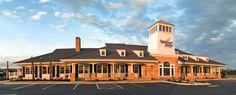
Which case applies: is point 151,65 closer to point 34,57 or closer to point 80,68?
point 80,68

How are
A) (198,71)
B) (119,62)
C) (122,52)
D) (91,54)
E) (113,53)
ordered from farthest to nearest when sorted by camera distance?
1. (198,71)
2. (122,52)
3. (113,53)
4. (91,54)
5. (119,62)

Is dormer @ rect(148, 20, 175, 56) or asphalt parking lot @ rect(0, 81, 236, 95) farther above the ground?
dormer @ rect(148, 20, 175, 56)

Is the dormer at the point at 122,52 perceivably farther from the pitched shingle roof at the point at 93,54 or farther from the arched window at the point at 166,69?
the arched window at the point at 166,69

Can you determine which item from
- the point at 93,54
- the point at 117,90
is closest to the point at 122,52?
the point at 93,54

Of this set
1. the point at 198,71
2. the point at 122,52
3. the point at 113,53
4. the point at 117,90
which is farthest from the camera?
the point at 198,71

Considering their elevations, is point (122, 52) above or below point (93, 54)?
above

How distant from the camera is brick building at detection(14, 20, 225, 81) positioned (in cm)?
4375

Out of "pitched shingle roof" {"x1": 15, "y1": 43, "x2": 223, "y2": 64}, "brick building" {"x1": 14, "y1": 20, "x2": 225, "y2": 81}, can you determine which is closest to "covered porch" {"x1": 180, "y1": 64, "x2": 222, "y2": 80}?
"brick building" {"x1": 14, "y1": 20, "x2": 225, "y2": 81}

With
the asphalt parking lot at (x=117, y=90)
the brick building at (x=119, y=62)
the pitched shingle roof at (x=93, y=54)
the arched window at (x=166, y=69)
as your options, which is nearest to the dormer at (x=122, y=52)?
the brick building at (x=119, y=62)

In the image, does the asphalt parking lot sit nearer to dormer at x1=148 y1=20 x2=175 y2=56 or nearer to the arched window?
the arched window

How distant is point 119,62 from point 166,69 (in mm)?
9802

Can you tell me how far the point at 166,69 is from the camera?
4912cm

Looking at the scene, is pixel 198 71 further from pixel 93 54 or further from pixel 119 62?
pixel 93 54

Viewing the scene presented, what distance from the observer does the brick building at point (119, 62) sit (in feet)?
144
